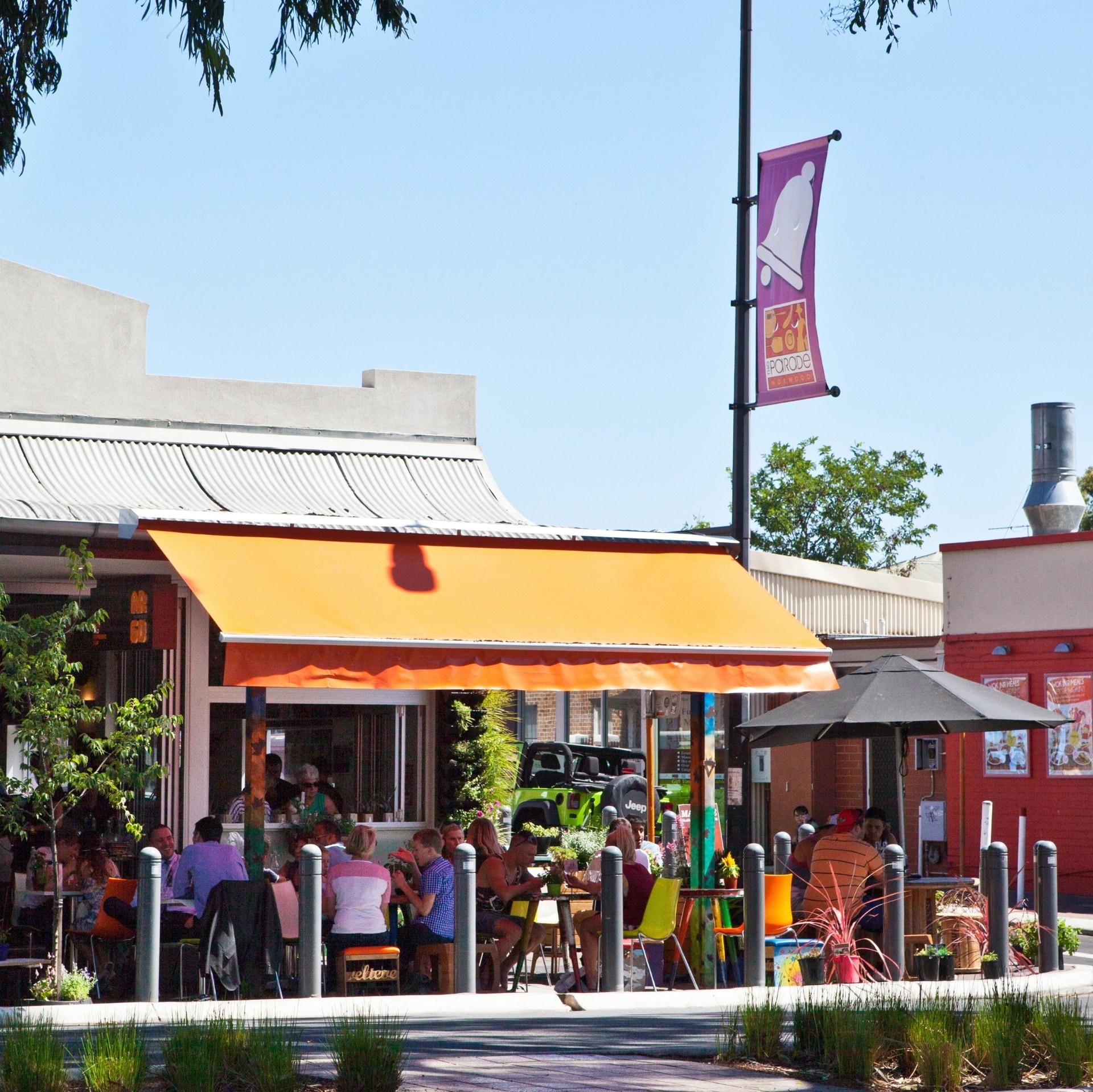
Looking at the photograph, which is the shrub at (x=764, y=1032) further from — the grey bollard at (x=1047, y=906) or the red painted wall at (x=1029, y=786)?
the red painted wall at (x=1029, y=786)

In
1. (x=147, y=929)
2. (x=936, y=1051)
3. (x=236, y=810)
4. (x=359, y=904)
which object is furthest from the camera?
(x=236, y=810)

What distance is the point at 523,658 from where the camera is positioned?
41.8 ft

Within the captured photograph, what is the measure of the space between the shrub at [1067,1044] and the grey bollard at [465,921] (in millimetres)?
4435

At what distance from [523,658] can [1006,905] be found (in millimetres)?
4059

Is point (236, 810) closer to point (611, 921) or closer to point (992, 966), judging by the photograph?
point (611, 921)

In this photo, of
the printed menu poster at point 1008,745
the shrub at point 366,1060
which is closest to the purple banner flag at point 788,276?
the shrub at point 366,1060

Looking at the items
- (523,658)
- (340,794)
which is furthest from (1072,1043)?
(340,794)

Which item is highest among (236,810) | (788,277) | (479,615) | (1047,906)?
(788,277)

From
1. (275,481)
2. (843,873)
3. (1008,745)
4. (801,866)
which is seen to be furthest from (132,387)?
Result: (1008,745)

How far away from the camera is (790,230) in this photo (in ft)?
49.1

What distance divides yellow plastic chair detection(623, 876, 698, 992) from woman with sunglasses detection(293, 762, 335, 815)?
442 cm

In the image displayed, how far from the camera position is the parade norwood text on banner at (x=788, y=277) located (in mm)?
14750

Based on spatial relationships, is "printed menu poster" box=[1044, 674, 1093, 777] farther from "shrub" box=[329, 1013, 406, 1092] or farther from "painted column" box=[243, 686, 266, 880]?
"shrub" box=[329, 1013, 406, 1092]

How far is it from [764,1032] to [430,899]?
159 inches
